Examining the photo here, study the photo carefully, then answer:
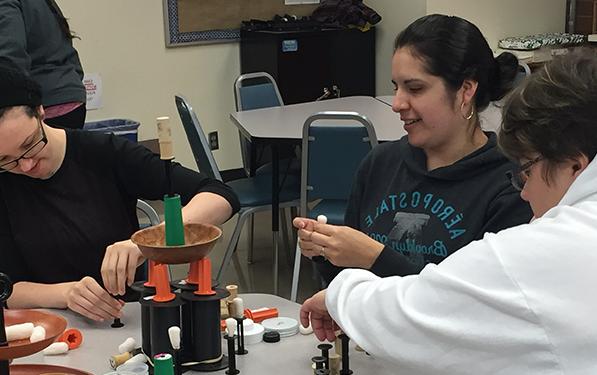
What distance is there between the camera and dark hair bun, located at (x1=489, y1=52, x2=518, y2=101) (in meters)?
1.99

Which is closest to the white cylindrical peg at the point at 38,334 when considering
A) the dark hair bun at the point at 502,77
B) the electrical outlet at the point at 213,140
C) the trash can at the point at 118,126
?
the dark hair bun at the point at 502,77

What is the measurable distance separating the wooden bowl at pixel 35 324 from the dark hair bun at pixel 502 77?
1101 millimetres

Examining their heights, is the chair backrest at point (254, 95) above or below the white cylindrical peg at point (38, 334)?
below

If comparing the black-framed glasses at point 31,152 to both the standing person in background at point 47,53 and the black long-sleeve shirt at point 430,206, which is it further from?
the standing person in background at point 47,53

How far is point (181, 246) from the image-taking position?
146 centimetres

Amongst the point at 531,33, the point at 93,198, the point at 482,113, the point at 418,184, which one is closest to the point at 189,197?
the point at 93,198

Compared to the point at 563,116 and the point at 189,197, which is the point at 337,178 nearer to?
the point at 189,197

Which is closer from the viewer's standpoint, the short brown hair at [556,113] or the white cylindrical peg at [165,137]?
the short brown hair at [556,113]

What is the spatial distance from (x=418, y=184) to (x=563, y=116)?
81cm

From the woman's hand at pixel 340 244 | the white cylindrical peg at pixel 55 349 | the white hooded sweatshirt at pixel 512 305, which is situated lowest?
the white cylindrical peg at pixel 55 349

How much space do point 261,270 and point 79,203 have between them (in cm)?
219

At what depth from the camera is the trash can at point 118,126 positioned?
4707 millimetres

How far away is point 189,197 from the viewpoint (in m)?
2.06

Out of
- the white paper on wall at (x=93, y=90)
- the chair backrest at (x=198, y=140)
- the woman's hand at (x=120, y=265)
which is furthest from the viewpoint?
the white paper on wall at (x=93, y=90)
